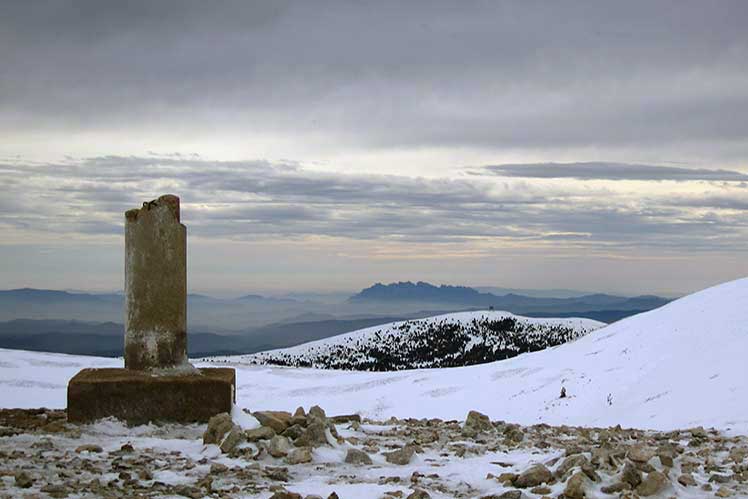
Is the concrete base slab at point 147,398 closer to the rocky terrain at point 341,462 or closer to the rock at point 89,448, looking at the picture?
the rocky terrain at point 341,462

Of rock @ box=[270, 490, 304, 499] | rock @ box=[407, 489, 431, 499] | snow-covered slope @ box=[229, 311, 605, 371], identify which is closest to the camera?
rock @ box=[270, 490, 304, 499]

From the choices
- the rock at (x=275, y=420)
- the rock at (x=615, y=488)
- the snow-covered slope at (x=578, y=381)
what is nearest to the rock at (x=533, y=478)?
the rock at (x=615, y=488)

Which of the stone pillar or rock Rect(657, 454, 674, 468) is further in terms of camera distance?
the stone pillar

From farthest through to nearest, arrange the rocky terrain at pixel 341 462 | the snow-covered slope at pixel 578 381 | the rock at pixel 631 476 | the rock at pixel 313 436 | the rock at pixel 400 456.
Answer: the snow-covered slope at pixel 578 381 → the rock at pixel 313 436 → the rock at pixel 400 456 → the rock at pixel 631 476 → the rocky terrain at pixel 341 462

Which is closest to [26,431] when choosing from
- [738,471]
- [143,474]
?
[143,474]

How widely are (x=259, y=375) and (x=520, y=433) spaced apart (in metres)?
13.3

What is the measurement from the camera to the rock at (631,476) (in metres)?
6.50

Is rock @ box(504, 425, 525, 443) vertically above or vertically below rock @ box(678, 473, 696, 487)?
below

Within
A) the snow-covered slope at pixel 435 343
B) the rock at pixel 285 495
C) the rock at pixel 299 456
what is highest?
the rock at pixel 285 495

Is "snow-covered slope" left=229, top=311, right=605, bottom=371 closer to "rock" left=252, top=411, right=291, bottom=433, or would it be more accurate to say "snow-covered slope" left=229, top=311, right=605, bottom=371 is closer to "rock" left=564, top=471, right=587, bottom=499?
"rock" left=252, top=411, right=291, bottom=433

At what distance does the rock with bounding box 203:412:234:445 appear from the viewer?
7.91m

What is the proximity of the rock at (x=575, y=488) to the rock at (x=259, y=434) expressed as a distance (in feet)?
10.0

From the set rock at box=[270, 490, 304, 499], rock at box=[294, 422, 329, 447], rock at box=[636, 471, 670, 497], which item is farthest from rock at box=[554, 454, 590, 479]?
rock at box=[294, 422, 329, 447]

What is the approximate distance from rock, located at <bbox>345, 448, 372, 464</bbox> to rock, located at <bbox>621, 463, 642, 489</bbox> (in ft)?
7.55
